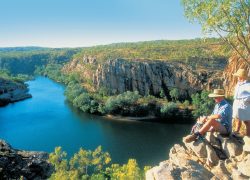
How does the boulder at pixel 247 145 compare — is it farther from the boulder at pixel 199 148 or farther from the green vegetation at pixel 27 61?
the green vegetation at pixel 27 61

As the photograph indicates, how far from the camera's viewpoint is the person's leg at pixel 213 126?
383 inches

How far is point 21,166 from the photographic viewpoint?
Answer: 1075 inches

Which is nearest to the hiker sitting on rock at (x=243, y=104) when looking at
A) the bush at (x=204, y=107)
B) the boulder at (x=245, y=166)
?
the boulder at (x=245, y=166)

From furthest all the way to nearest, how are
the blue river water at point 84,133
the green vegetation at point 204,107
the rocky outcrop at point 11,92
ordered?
the rocky outcrop at point 11,92, the green vegetation at point 204,107, the blue river water at point 84,133

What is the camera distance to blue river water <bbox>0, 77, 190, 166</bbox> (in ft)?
139

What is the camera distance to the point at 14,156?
92.9ft

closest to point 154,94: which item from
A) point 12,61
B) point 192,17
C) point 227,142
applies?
point 192,17

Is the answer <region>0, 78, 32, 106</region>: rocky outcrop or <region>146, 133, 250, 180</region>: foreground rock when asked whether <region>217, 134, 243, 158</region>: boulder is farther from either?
<region>0, 78, 32, 106</region>: rocky outcrop

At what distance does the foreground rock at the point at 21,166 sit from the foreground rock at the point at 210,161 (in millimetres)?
A: 18337

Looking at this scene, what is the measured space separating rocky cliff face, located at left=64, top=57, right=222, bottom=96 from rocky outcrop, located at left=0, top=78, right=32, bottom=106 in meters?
18.8

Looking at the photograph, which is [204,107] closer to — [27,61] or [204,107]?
[204,107]

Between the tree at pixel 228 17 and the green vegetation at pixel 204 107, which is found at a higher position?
the tree at pixel 228 17

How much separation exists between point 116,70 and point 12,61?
323 feet

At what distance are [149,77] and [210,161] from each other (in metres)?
76.7
